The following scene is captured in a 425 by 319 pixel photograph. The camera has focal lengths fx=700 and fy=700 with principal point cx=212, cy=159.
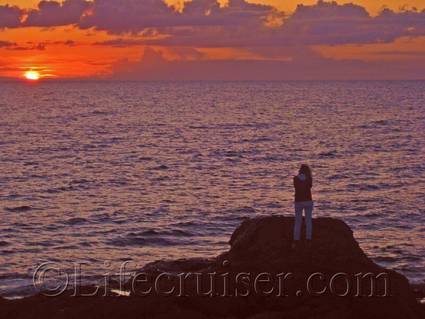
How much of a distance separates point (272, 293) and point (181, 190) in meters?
32.4

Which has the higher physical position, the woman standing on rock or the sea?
the woman standing on rock

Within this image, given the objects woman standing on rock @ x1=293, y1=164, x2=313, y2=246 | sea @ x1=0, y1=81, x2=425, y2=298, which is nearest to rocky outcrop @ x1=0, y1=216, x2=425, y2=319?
woman standing on rock @ x1=293, y1=164, x2=313, y2=246

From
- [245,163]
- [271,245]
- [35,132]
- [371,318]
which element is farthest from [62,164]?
[371,318]

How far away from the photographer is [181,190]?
49500 millimetres

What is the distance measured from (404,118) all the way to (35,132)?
60.4 meters

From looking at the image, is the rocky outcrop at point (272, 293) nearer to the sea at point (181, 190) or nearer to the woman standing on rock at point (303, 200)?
the woman standing on rock at point (303, 200)

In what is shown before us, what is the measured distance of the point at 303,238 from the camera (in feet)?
64.6

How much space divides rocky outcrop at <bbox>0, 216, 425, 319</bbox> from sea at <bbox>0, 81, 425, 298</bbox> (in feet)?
30.9

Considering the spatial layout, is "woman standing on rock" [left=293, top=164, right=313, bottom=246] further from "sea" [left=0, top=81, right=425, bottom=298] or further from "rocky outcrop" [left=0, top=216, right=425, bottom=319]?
"sea" [left=0, top=81, right=425, bottom=298]

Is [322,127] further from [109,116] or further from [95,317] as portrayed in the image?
[95,317]

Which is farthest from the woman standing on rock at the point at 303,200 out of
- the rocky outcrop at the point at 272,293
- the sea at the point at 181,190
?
the sea at the point at 181,190

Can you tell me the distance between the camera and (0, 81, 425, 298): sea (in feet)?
108

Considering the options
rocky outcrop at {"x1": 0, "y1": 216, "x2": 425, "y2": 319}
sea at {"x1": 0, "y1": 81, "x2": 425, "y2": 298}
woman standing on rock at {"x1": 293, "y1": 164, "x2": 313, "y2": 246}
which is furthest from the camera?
sea at {"x1": 0, "y1": 81, "x2": 425, "y2": 298}

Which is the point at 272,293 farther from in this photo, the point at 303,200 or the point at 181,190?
the point at 181,190
